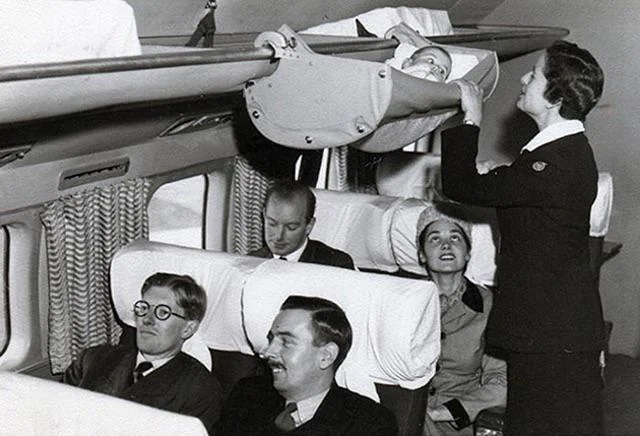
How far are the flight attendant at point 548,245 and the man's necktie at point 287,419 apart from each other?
839 mm

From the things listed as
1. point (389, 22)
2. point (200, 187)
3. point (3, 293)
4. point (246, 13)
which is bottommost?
point (3, 293)

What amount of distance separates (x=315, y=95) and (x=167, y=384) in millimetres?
1321

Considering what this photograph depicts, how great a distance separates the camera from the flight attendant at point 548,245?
330 cm

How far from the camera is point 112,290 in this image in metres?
4.12

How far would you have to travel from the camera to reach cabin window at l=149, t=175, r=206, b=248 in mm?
5273

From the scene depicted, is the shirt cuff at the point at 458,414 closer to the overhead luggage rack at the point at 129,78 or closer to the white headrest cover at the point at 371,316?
the white headrest cover at the point at 371,316

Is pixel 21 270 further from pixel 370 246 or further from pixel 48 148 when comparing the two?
pixel 370 246

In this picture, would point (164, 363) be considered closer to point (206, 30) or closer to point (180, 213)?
point (206, 30)

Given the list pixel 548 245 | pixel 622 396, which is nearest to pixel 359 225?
pixel 548 245

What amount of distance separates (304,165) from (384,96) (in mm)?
2703

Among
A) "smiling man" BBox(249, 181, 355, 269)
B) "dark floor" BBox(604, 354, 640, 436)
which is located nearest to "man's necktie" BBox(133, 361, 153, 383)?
"smiling man" BBox(249, 181, 355, 269)

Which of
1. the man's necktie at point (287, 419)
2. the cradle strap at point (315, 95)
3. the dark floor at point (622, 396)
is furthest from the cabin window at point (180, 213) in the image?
the dark floor at point (622, 396)

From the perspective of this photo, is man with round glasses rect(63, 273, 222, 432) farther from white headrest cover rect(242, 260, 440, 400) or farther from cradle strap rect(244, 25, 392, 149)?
cradle strap rect(244, 25, 392, 149)

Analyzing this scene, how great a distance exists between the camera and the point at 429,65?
4055 millimetres
